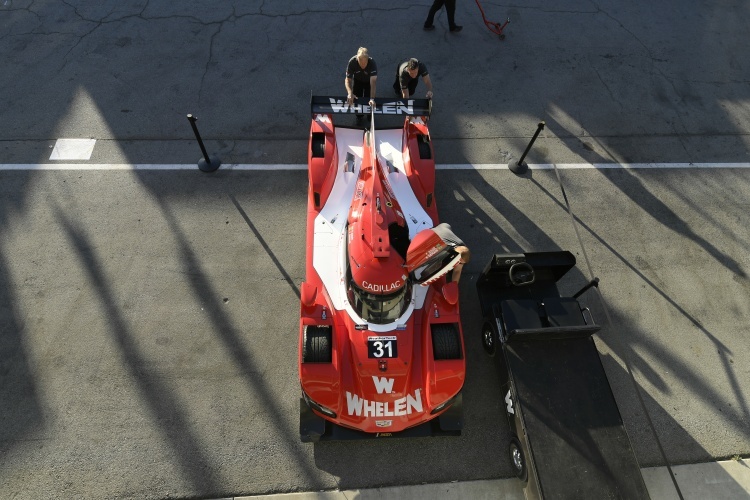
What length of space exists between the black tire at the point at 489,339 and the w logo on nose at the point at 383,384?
1.71 m

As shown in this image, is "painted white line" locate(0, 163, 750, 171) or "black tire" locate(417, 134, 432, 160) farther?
"painted white line" locate(0, 163, 750, 171)

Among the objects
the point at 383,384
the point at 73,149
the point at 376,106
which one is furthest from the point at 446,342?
the point at 73,149

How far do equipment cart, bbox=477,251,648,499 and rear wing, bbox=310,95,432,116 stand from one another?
2.98m

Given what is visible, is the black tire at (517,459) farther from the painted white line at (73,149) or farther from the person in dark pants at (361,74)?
the painted white line at (73,149)

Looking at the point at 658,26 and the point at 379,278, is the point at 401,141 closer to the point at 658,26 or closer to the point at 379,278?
the point at 379,278

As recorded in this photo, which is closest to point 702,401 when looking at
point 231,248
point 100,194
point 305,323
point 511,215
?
point 511,215

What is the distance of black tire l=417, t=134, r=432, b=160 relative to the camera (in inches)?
260

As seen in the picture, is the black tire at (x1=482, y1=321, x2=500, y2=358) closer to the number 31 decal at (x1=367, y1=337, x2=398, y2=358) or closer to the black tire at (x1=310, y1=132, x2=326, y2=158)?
the number 31 decal at (x1=367, y1=337, x2=398, y2=358)

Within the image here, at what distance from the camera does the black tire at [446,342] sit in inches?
193

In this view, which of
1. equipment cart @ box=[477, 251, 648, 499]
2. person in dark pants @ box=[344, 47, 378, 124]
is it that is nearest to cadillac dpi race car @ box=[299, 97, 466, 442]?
A: equipment cart @ box=[477, 251, 648, 499]

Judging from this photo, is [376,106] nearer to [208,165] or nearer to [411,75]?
[411,75]

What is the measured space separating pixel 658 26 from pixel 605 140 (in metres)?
5.10

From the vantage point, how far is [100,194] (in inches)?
285

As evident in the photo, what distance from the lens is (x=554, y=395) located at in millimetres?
4953
